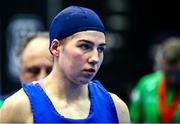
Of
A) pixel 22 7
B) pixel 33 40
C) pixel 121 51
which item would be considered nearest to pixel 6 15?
pixel 22 7

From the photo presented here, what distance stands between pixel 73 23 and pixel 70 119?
54 cm

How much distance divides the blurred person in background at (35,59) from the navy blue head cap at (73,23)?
0.98m

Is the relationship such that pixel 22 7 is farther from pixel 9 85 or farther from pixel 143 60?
pixel 143 60

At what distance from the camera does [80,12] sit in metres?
4.70

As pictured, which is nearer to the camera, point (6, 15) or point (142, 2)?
point (6, 15)

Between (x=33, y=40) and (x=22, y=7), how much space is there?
3.15 meters

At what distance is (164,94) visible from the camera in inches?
316

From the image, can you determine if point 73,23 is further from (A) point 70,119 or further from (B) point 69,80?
(A) point 70,119

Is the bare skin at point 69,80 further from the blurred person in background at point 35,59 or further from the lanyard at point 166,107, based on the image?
the lanyard at point 166,107

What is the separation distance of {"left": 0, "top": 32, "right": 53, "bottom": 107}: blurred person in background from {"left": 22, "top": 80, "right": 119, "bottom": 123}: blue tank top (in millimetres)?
877

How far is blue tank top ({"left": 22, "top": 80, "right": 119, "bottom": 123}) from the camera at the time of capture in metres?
4.52

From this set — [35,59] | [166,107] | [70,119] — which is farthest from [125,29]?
[70,119]

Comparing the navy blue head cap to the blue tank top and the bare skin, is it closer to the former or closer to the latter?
the bare skin

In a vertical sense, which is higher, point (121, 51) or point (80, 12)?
point (80, 12)
